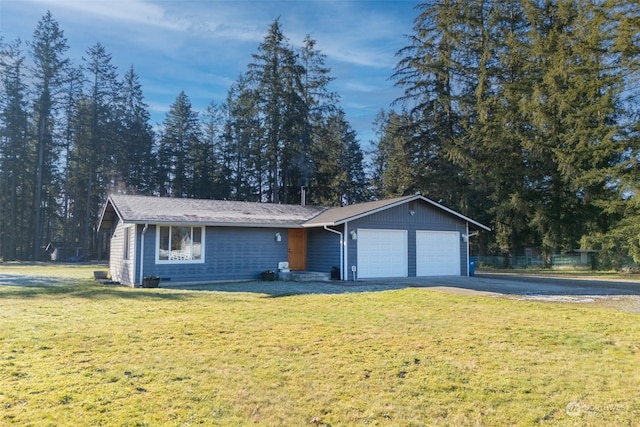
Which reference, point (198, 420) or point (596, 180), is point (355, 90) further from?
point (198, 420)

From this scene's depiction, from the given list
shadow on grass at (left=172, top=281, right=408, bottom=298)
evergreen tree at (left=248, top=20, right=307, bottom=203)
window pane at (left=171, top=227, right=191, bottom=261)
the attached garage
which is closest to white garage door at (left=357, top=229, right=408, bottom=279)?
the attached garage

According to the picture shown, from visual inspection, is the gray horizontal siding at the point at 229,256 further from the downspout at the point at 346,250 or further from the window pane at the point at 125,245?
the downspout at the point at 346,250

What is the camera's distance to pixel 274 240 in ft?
52.2

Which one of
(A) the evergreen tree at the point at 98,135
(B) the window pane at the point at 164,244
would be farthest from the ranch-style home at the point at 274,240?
(A) the evergreen tree at the point at 98,135

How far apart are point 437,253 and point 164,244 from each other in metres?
10.0

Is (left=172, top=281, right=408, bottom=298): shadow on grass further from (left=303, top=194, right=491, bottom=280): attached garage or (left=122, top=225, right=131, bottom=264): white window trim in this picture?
(left=122, top=225, right=131, bottom=264): white window trim

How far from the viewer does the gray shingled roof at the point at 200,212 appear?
537 inches

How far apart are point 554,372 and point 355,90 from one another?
32.4 metres

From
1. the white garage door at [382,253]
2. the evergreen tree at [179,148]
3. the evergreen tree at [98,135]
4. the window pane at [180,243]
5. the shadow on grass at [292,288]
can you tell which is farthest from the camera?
the evergreen tree at [179,148]

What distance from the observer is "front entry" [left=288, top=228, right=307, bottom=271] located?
16891 mm

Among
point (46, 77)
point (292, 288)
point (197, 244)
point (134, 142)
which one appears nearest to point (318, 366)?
point (292, 288)

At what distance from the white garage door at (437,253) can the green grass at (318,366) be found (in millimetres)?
7892

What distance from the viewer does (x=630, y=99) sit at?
21.9 meters

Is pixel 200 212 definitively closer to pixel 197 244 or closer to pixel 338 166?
pixel 197 244
